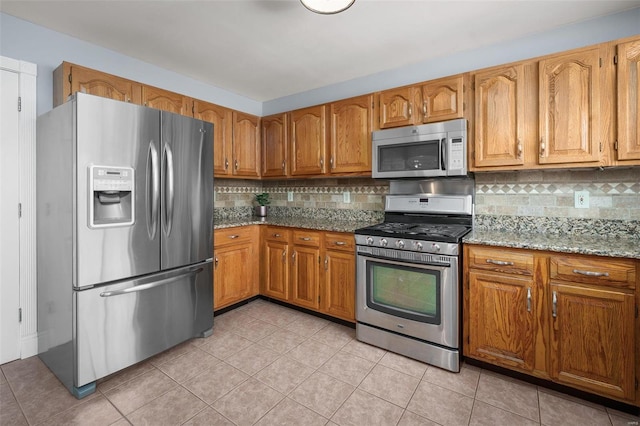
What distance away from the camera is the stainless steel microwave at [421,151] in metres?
2.38

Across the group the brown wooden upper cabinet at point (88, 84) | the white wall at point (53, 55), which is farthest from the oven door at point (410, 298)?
the white wall at point (53, 55)

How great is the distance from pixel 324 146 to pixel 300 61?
0.85 meters

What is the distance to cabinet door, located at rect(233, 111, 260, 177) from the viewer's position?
11.5 ft

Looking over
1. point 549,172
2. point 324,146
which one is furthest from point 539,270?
point 324,146

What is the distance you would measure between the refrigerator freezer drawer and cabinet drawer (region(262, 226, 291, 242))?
86 cm

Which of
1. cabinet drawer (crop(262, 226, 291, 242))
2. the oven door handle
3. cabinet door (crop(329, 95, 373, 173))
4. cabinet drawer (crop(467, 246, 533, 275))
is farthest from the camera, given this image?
cabinet drawer (crop(262, 226, 291, 242))

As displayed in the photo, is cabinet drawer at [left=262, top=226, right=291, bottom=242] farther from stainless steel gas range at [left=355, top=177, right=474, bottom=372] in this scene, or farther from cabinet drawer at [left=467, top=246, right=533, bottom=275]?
cabinet drawer at [left=467, top=246, right=533, bottom=275]

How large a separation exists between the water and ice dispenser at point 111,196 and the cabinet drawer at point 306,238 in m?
1.51

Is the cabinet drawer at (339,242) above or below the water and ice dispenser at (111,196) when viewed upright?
below

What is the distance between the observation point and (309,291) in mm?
3055

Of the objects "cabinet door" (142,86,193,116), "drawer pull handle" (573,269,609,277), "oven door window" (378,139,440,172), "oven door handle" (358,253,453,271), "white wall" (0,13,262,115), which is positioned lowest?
"oven door handle" (358,253,453,271)

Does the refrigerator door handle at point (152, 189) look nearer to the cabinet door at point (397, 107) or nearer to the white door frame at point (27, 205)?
the white door frame at point (27, 205)

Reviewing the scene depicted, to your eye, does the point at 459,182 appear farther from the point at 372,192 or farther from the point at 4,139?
the point at 4,139

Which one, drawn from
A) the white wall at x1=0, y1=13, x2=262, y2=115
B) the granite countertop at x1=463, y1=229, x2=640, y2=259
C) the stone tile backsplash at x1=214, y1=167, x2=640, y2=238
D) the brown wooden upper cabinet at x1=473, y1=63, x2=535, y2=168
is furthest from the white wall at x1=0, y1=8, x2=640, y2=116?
the granite countertop at x1=463, y1=229, x2=640, y2=259
